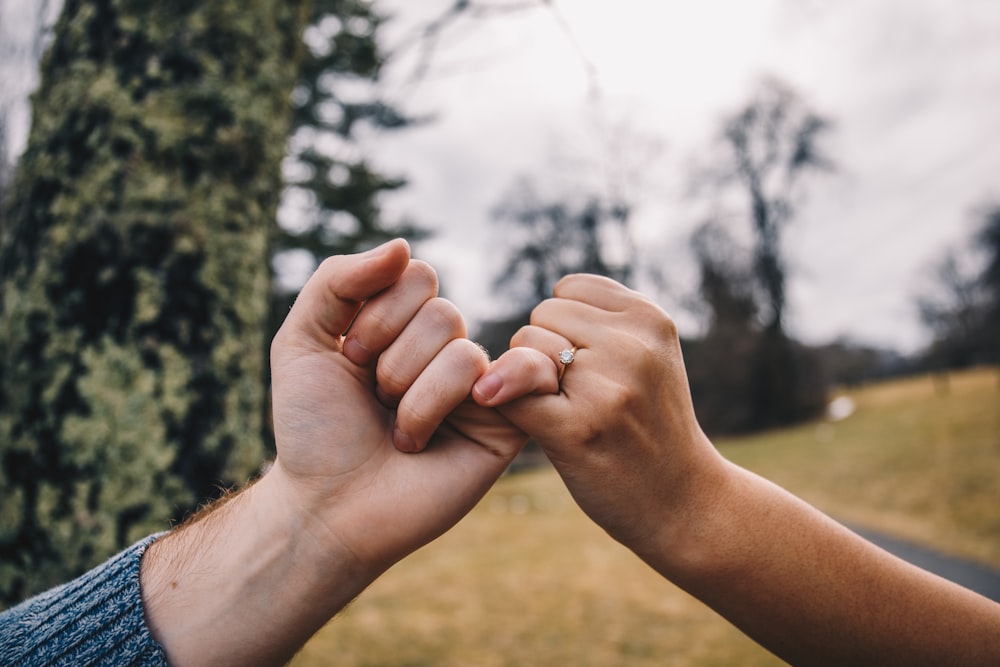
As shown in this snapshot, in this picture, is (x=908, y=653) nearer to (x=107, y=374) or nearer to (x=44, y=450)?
(x=107, y=374)

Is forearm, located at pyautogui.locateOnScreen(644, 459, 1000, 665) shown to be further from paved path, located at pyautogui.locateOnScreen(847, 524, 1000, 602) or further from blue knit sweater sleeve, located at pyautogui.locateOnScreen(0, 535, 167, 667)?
paved path, located at pyautogui.locateOnScreen(847, 524, 1000, 602)

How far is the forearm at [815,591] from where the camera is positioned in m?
1.22

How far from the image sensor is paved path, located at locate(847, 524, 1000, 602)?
19.5 ft

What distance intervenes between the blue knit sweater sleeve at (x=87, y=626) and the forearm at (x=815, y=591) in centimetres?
120

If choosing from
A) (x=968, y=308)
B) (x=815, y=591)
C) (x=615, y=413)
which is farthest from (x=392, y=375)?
(x=968, y=308)

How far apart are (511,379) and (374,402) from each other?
0.38m

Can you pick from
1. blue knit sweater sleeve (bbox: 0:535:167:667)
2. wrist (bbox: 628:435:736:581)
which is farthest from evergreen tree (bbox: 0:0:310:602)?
wrist (bbox: 628:435:736:581)

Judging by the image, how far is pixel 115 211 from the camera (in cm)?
162

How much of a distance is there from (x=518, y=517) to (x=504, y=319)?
18.1m

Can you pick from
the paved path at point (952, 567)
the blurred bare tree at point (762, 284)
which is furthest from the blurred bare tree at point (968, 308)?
the paved path at point (952, 567)

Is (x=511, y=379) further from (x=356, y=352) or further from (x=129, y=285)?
(x=129, y=285)

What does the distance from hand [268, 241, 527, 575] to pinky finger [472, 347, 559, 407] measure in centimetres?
4

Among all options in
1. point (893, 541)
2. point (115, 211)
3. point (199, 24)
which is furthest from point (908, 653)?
point (893, 541)

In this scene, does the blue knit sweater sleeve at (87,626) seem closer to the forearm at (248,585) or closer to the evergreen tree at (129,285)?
the forearm at (248,585)
